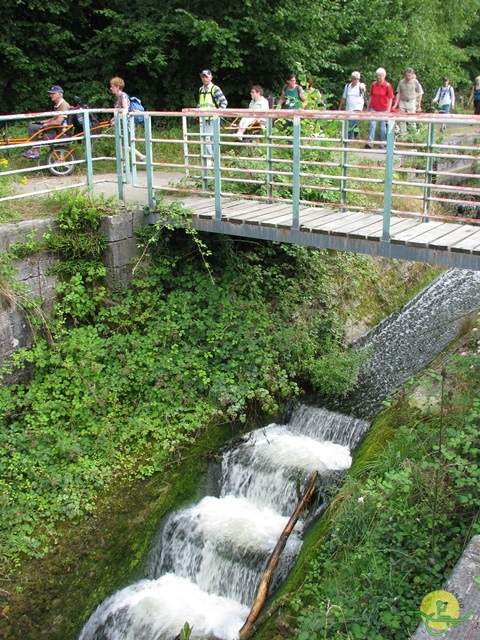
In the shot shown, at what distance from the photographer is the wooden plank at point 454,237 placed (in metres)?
6.38

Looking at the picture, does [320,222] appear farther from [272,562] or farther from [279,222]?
[272,562]

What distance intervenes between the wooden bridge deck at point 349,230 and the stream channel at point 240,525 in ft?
7.34

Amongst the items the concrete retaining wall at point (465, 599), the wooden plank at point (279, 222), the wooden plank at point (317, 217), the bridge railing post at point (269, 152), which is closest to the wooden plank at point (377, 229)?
the wooden plank at point (317, 217)

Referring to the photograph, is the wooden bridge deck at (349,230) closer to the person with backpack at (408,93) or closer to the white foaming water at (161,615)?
the white foaming water at (161,615)

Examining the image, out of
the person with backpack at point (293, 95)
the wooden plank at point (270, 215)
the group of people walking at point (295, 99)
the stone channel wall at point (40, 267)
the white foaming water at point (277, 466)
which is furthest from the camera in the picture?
the person with backpack at point (293, 95)

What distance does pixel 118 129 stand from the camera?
8.57 metres

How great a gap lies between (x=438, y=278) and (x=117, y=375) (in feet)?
24.1

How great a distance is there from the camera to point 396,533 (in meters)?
5.12

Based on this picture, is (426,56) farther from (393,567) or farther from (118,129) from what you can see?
(393,567)

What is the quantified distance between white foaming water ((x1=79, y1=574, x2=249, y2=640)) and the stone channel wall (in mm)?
2713

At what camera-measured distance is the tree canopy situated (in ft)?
45.6

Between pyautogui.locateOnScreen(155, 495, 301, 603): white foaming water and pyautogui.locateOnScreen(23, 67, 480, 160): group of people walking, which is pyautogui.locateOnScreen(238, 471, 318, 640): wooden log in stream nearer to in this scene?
pyautogui.locateOnScreen(155, 495, 301, 603): white foaming water

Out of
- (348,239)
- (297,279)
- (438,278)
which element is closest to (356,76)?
(438,278)

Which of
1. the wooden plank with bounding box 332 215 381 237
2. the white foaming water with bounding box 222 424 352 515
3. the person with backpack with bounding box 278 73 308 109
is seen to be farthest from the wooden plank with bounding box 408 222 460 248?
the person with backpack with bounding box 278 73 308 109
